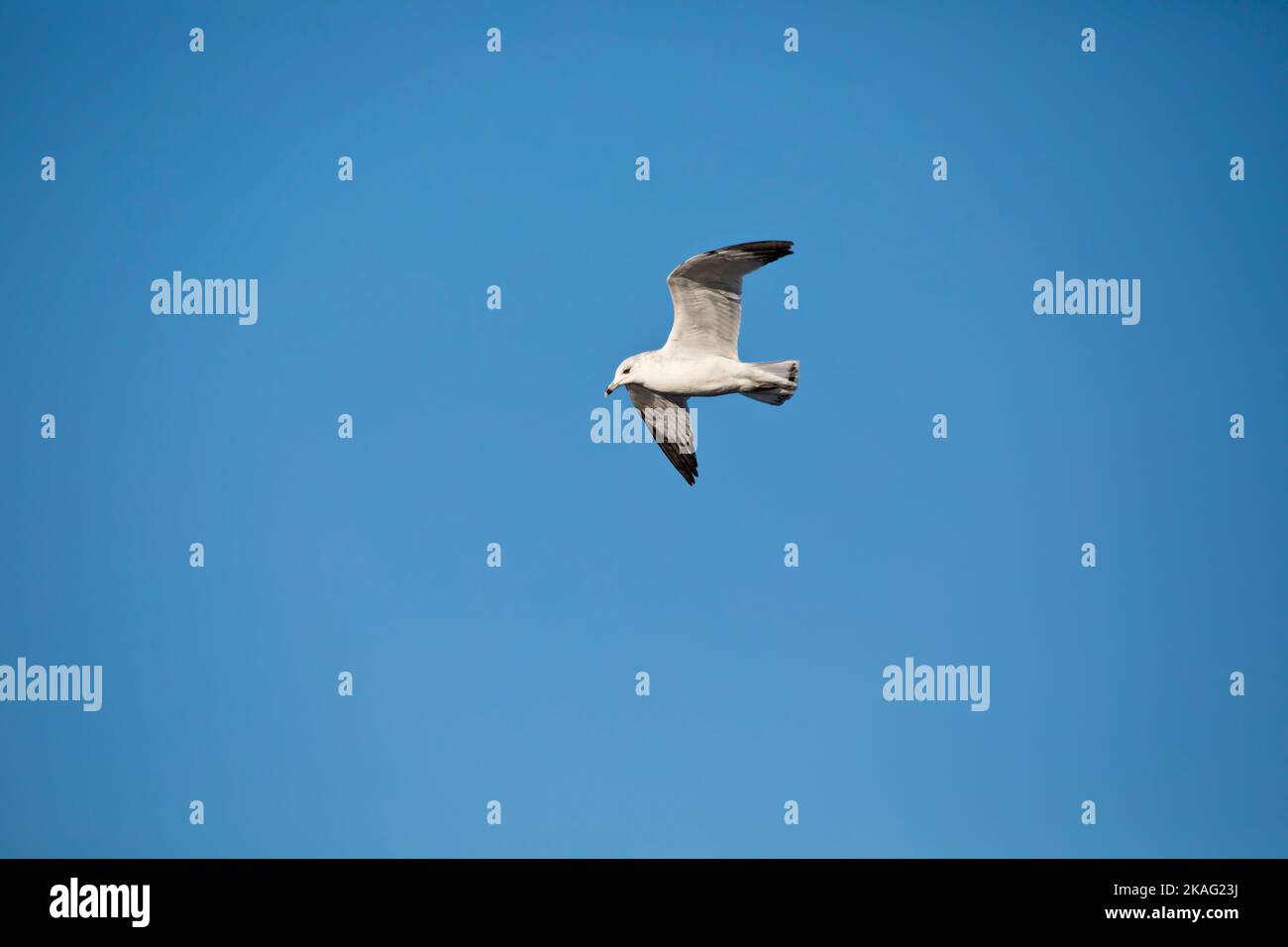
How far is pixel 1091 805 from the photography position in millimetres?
18578

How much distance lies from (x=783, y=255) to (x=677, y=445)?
292cm

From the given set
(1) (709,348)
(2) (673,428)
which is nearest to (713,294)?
(1) (709,348)

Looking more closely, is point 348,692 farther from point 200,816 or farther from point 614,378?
point 614,378

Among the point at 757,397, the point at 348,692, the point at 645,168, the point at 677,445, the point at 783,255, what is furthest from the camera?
the point at 348,692

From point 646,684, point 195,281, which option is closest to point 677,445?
point 646,684

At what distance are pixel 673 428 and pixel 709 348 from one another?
1502 mm

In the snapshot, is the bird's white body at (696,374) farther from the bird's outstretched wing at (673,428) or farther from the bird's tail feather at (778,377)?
the bird's outstretched wing at (673,428)

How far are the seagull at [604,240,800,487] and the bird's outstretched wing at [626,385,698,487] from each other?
0.61 metres

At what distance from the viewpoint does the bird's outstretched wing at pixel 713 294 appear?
42.7ft

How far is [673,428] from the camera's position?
15.1 m

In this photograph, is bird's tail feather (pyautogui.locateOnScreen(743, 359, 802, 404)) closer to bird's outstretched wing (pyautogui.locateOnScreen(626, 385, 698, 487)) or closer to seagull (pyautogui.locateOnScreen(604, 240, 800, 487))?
seagull (pyautogui.locateOnScreen(604, 240, 800, 487))

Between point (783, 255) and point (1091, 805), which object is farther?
point (1091, 805)

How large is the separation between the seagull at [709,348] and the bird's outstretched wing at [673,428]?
61cm
